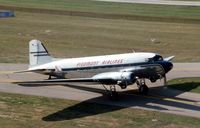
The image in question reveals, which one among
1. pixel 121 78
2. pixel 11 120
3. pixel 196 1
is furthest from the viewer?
pixel 196 1

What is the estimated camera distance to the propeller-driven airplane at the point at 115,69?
37378mm

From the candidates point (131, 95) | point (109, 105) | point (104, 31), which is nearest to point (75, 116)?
point (109, 105)

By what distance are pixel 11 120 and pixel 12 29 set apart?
42.6 meters

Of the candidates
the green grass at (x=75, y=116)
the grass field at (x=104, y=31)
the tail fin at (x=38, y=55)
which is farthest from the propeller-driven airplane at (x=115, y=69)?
the grass field at (x=104, y=31)

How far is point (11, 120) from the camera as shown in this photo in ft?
113

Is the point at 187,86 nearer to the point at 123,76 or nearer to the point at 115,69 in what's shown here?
the point at 115,69

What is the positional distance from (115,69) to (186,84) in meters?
7.97

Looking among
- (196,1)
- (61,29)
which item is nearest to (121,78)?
(61,29)

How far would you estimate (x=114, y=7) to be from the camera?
308 ft

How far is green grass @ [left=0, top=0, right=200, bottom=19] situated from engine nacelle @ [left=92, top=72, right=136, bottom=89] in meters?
48.1

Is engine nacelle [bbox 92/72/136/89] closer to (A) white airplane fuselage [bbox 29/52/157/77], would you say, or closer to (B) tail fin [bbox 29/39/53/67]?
(A) white airplane fuselage [bbox 29/52/157/77]

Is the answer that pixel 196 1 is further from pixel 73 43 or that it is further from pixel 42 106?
pixel 42 106

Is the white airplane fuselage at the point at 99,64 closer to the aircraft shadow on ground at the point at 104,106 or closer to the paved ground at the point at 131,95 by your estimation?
the paved ground at the point at 131,95

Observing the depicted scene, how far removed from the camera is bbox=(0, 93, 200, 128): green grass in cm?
3344
